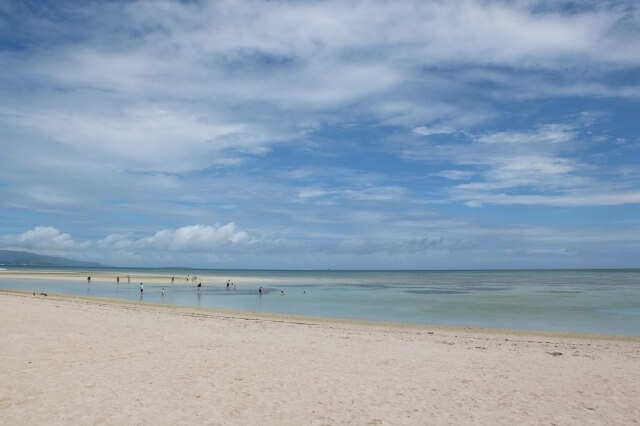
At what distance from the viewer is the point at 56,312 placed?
974 inches

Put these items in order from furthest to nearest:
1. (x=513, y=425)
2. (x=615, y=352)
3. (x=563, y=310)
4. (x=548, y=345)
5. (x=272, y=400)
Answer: (x=563, y=310), (x=548, y=345), (x=615, y=352), (x=272, y=400), (x=513, y=425)

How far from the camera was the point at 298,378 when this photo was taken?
39.6ft

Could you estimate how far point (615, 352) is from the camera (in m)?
17.6

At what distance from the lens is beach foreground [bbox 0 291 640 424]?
9.22m

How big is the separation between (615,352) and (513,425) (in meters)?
11.5

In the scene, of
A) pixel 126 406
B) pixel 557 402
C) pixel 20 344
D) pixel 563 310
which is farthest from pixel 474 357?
pixel 563 310

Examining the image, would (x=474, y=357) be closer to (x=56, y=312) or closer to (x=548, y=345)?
(x=548, y=345)

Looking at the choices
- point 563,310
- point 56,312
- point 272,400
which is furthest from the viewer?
point 563,310

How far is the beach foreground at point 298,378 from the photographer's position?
9.22 metres

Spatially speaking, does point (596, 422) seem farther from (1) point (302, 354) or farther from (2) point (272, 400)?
(1) point (302, 354)

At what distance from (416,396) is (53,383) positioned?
27.1 ft

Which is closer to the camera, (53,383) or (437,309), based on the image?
(53,383)

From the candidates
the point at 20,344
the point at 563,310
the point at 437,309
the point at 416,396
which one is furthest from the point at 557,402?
the point at 563,310

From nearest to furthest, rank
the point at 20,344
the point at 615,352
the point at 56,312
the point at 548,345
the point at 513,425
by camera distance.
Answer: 1. the point at 513,425
2. the point at 20,344
3. the point at 615,352
4. the point at 548,345
5. the point at 56,312
